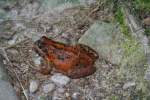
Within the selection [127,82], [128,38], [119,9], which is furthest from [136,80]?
[119,9]

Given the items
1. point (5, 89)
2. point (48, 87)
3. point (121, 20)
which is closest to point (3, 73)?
point (5, 89)

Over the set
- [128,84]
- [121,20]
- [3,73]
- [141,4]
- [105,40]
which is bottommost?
[128,84]

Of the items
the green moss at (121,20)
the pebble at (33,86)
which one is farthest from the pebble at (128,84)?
the pebble at (33,86)

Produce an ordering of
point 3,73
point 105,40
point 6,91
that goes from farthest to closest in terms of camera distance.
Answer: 1. point 105,40
2. point 3,73
3. point 6,91

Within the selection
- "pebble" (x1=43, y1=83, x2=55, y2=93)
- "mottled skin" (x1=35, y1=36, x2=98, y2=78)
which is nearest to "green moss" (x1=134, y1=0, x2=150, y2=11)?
"mottled skin" (x1=35, y1=36, x2=98, y2=78)

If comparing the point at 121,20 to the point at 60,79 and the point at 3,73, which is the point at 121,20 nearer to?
the point at 60,79
